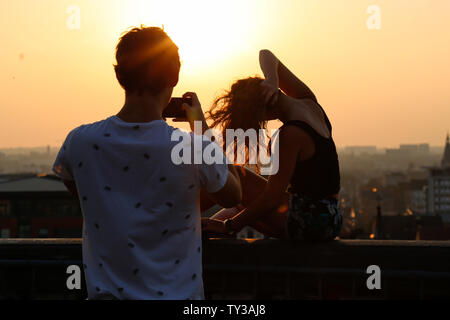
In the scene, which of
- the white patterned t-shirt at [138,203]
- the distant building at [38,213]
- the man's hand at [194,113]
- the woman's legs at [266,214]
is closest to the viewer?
the white patterned t-shirt at [138,203]

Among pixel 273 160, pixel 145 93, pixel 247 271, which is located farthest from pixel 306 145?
pixel 145 93

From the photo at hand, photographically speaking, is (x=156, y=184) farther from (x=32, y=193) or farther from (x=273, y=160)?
(x=32, y=193)

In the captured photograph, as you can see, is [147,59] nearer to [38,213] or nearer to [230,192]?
[230,192]

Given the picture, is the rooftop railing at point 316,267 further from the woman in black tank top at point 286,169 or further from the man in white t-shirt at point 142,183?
the man in white t-shirt at point 142,183

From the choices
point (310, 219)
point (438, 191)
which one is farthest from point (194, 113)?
point (438, 191)

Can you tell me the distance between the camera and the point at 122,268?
2.38m

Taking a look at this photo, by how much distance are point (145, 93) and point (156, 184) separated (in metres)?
0.38

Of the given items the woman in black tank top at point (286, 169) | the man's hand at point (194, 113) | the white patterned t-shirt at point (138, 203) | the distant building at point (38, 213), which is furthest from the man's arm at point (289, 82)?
the distant building at point (38, 213)

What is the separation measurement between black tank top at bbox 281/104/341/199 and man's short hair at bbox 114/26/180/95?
1572mm

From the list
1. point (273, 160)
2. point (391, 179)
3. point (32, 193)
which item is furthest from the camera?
point (391, 179)

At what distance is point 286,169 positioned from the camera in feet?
12.2

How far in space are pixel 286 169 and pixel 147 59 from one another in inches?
63.6

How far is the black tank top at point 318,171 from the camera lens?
149 inches

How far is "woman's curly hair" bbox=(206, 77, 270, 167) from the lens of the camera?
12.3ft
